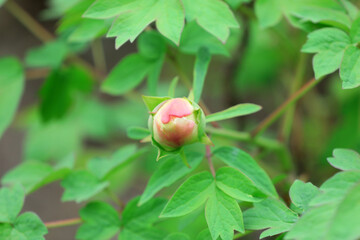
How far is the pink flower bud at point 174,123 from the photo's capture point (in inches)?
22.5

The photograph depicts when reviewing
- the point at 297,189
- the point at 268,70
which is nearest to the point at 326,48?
the point at 297,189

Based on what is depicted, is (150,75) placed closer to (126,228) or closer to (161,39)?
(161,39)

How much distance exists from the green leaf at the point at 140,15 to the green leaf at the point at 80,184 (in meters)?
0.27

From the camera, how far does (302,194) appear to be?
0.61 m

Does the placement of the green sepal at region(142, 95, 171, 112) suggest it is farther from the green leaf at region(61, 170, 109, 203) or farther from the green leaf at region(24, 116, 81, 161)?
the green leaf at region(24, 116, 81, 161)

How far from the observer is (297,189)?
0.61 meters

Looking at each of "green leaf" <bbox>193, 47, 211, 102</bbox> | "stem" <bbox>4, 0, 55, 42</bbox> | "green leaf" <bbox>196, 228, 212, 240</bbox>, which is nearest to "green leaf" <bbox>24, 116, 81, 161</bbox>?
"stem" <bbox>4, 0, 55, 42</bbox>

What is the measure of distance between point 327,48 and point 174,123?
0.28m

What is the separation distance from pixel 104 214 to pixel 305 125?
0.93 m

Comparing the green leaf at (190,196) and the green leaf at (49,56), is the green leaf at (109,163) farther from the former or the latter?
the green leaf at (49,56)

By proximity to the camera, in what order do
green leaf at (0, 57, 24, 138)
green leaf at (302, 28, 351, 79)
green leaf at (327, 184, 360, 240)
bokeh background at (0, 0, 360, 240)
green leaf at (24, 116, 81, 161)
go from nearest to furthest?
green leaf at (327, 184, 360, 240) → green leaf at (302, 28, 351, 79) → green leaf at (0, 57, 24, 138) → bokeh background at (0, 0, 360, 240) → green leaf at (24, 116, 81, 161)

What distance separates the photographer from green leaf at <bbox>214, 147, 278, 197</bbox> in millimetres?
658

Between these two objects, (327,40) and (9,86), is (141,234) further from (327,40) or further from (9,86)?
(9,86)

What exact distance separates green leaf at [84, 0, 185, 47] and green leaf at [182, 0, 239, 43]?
23mm
